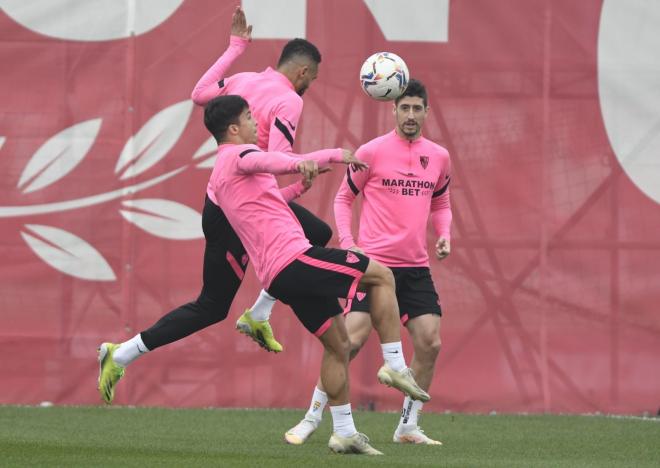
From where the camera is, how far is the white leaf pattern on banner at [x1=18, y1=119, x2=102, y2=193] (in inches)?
453

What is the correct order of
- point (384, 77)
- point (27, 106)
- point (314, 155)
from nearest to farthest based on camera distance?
point (314, 155)
point (384, 77)
point (27, 106)

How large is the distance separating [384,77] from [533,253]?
337cm

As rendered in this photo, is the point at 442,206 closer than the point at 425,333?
No

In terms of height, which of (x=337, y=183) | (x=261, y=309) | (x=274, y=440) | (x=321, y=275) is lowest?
(x=274, y=440)

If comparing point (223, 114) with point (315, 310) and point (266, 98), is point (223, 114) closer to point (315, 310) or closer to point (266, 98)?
point (266, 98)

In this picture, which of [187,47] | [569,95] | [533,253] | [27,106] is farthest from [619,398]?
[27,106]

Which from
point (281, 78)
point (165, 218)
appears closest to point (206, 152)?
point (165, 218)

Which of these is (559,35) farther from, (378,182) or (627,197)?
(378,182)

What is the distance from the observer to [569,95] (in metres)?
11.8

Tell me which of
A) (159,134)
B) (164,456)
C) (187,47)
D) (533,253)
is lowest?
(164,456)

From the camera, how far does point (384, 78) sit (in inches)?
348

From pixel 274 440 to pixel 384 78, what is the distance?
246 cm

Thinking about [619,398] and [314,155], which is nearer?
[314,155]

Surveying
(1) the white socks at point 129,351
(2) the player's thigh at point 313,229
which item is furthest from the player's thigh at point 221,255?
(1) the white socks at point 129,351
